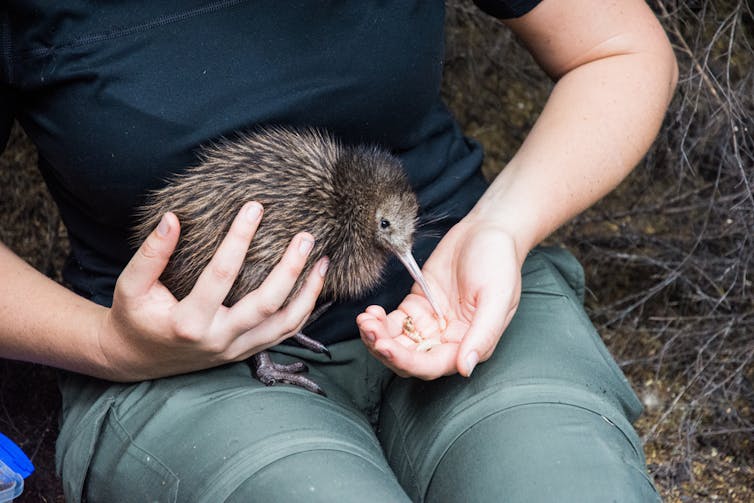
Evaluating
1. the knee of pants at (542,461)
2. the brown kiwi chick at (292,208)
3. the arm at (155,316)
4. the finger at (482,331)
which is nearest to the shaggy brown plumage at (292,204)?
the brown kiwi chick at (292,208)

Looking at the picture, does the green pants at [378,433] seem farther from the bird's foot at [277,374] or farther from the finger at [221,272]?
the finger at [221,272]

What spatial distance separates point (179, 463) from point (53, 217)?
1.49 metres

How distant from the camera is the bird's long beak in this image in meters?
1.70

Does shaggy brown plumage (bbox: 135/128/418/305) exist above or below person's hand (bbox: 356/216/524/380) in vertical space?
above

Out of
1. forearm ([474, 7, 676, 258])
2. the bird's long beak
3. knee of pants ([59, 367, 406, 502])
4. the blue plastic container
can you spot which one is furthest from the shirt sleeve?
the blue plastic container

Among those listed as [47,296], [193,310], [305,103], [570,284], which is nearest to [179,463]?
[193,310]

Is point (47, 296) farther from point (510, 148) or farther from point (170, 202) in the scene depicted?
point (510, 148)

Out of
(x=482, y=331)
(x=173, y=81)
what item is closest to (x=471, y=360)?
(x=482, y=331)

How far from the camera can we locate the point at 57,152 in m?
1.60

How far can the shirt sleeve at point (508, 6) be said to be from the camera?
1.79 meters

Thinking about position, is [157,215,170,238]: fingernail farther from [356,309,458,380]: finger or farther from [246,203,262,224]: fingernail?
[356,309,458,380]: finger

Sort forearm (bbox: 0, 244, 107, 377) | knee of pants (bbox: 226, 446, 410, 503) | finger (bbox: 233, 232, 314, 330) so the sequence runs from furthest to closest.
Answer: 1. forearm (bbox: 0, 244, 107, 377)
2. finger (bbox: 233, 232, 314, 330)
3. knee of pants (bbox: 226, 446, 410, 503)

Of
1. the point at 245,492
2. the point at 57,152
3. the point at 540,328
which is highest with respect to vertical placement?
the point at 57,152

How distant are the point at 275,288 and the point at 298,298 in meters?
0.10
